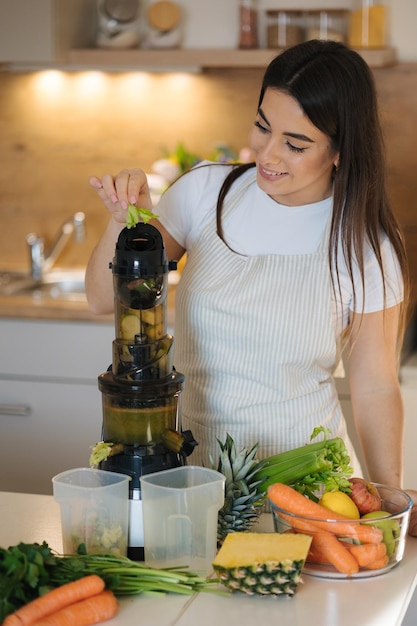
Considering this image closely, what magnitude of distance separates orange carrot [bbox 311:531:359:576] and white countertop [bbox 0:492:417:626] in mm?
24

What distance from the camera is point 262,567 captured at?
127 cm

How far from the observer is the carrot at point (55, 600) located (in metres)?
1.16

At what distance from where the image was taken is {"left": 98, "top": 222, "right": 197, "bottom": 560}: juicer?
55.4 inches

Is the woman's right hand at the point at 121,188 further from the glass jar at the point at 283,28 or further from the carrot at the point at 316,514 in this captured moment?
the glass jar at the point at 283,28

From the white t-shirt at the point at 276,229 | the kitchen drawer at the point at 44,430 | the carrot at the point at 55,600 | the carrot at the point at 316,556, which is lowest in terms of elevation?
the kitchen drawer at the point at 44,430

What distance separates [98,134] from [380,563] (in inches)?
94.6

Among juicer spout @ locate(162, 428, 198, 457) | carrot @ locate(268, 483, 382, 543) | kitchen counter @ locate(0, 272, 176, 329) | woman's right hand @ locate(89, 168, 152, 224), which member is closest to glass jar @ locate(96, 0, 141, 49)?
kitchen counter @ locate(0, 272, 176, 329)

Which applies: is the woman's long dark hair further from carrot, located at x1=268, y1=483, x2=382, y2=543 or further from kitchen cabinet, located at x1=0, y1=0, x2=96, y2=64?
kitchen cabinet, located at x1=0, y1=0, x2=96, y2=64

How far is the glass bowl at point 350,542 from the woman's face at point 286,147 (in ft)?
1.98

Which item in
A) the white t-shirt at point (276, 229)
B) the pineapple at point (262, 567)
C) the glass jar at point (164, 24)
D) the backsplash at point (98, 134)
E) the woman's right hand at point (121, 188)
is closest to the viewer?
the pineapple at point (262, 567)

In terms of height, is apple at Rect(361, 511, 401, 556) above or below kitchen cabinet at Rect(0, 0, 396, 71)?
below

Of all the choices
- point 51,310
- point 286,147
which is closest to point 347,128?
point 286,147

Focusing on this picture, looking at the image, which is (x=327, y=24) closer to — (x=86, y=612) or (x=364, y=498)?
(x=364, y=498)

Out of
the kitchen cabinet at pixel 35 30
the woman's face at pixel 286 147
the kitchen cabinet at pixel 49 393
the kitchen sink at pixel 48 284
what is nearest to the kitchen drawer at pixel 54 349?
the kitchen cabinet at pixel 49 393
